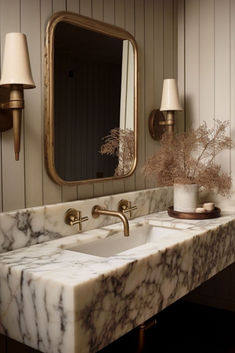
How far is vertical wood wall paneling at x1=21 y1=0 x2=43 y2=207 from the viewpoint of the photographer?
1.63 meters

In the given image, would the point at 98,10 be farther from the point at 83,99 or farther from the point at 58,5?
the point at 83,99

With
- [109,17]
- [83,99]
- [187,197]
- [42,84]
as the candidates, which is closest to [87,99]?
[83,99]

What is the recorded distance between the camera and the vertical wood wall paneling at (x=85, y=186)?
1.88 m

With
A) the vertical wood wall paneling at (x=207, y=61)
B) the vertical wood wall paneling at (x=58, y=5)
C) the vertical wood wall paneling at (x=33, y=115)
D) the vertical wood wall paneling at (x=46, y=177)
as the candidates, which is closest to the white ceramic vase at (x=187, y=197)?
the vertical wood wall paneling at (x=207, y=61)

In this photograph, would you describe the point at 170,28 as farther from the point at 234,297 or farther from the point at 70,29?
the point at 234,297

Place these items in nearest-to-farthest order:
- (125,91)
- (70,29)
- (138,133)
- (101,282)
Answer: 1. (101,282)
2. (70,29)
3. (125,91)
4. (138,133)

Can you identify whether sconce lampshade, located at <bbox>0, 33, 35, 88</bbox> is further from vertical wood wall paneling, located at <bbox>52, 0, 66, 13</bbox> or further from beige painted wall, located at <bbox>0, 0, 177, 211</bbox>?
vertical wood wall paneling, located at <bbox>52, 0, 66, 13</bbox>

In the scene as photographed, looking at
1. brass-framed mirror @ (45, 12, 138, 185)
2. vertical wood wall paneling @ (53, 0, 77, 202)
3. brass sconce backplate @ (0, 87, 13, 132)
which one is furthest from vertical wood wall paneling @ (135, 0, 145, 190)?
brass sconce backplate @ (0, 87, 13, 132)

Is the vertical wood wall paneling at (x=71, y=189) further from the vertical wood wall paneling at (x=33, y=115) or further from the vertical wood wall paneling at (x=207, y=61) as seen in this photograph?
the vertical wood wall paneling at (x=207, y=61)

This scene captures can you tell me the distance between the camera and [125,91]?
84.1 inches

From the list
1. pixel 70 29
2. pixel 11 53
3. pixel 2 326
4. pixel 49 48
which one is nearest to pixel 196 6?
pixel 70 29

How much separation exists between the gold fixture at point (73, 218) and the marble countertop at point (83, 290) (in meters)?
0.08

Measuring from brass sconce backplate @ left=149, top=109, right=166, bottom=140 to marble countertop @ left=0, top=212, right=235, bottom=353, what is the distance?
0.88 metres

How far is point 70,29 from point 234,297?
73.9 inches
